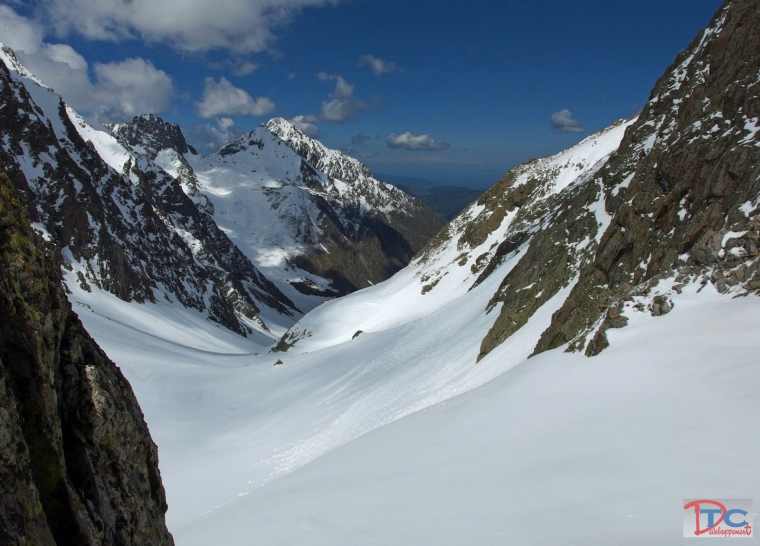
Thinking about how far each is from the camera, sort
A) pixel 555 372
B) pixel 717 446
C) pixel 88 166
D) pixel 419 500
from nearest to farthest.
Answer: pixel 717 446
pixel 419 500
pixel 555 372
pixel 88 166

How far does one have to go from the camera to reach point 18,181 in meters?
66.1

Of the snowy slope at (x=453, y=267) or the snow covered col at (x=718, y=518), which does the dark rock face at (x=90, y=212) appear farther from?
the snow covered col at (x=718, y=518)

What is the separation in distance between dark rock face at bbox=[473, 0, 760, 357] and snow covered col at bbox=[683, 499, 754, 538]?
6862 millimetres

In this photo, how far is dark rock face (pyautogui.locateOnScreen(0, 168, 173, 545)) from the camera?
4426 mm

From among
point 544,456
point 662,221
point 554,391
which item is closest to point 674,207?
point 662,221

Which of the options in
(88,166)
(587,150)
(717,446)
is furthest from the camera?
(88,166)

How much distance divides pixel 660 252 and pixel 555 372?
7945mm

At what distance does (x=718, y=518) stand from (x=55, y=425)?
7.53 metres

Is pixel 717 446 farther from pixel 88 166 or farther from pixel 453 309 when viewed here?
pixel 88 166

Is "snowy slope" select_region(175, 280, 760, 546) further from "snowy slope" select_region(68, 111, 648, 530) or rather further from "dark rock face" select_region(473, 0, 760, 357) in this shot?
"snowy slope" select_region(68, 111, 648, 530)

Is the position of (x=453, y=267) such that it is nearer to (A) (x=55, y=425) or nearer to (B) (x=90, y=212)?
(A) (x=55, y=425)

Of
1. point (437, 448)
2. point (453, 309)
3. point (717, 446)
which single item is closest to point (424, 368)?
point (453, 309)

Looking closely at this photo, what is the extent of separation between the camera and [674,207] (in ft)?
58.0

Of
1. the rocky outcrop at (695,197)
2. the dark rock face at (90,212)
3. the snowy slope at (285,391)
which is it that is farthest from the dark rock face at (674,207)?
the dark rock face at (90,212)
